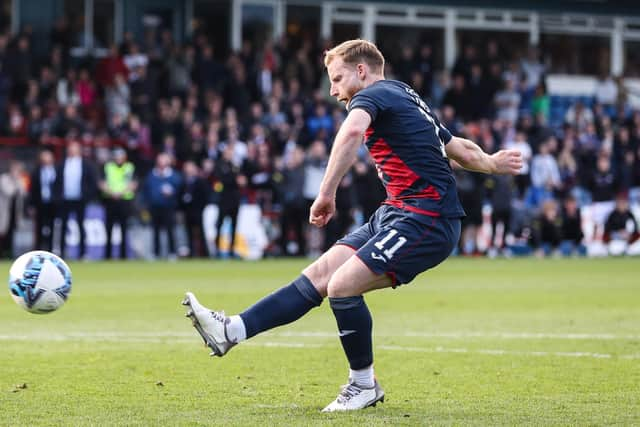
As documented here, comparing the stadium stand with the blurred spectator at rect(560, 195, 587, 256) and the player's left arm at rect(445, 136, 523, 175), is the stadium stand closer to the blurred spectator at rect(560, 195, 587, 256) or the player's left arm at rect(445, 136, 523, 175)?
the blurred spectator at rect(560, 195, 587, 256)

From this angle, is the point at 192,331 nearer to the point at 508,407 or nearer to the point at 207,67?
the point at 508,407

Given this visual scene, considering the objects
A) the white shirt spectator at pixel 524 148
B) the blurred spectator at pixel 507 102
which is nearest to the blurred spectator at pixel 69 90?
the white shirt spectator at pixel 524 148

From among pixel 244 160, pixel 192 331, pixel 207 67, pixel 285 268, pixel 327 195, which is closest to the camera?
pixel 327 195

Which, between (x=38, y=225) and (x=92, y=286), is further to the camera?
(x=38, y=225)

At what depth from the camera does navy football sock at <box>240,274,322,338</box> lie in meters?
7.15

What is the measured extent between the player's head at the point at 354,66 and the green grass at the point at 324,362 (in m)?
1.89

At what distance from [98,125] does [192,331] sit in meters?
16.3

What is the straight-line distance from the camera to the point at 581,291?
673 inches

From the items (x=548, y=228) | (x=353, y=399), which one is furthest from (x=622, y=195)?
(x=353, y=399)

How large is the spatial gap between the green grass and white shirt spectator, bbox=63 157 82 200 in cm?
659

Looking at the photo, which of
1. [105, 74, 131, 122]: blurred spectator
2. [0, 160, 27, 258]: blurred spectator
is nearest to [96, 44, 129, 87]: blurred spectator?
[105, 74, 131, 122]: blurred spectator

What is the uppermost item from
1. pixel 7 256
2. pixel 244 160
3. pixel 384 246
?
pixel 384 246

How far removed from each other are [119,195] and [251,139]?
4255 millimetres

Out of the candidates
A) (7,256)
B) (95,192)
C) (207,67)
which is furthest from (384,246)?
(207,67)
